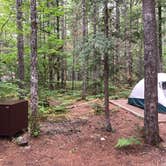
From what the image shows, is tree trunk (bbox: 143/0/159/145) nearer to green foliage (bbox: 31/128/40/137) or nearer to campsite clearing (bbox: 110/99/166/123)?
campsite clearing (bbox: 110/99/166/123)

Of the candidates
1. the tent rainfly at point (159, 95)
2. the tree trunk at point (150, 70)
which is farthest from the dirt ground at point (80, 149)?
the tent rainfly at point (159, 95)

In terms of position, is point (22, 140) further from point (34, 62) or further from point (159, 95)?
point (159, 95)

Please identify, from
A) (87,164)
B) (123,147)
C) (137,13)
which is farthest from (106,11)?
(137,13)

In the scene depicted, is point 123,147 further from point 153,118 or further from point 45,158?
point 45,158

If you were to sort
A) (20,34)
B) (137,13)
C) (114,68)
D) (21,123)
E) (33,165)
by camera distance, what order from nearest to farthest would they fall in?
(33,165) < (21,123) < (114,68) < (20,34) < (137,13)

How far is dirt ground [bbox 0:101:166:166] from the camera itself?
529 centimetres

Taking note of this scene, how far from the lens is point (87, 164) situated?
5195 mm

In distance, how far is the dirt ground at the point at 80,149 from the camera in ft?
17.4

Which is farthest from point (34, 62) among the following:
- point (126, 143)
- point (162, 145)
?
point (162, 145)

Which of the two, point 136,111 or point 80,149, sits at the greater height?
point 136,111

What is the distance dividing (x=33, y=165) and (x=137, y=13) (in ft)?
45.6

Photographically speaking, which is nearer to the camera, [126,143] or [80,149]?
[126,143]

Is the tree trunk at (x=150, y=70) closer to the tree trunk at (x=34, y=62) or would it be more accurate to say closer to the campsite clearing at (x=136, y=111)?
the campsite clearing at (x=136, y=111)

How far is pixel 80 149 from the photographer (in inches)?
231
